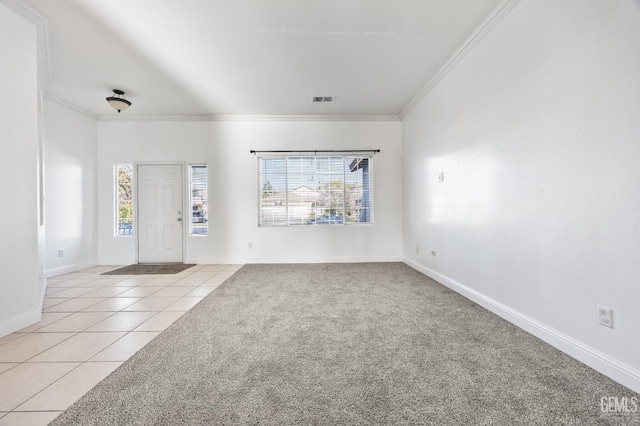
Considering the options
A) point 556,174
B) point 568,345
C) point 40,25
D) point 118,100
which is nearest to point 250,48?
point 40,25

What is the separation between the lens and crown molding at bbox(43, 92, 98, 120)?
401 centimetres

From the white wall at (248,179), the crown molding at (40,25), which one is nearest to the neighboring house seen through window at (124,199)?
the white wall at (248,179)

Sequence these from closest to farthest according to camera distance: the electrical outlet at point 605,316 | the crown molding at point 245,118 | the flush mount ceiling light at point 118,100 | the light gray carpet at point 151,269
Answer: the electrical outlet at point 605,316, the flush mount ceiling light at point 118,100, the light gray carpet at point 151,269, the crown molding at point 245,118

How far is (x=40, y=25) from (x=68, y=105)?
8.00 ft

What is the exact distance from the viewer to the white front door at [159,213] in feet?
16.3

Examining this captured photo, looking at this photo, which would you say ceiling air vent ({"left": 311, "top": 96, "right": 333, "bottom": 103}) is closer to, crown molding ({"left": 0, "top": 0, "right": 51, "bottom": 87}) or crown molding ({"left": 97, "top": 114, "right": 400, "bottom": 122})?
crown molding ({"left": 97, "top": 114, "right": 400, "bottom": 122})

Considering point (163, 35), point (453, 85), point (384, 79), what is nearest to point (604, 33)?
point (453, 85)

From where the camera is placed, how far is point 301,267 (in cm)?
454

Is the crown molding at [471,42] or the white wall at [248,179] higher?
the crown molding at [471,42]

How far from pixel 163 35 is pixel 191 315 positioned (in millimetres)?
2895

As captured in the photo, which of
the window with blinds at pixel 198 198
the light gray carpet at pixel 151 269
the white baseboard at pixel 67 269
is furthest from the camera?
the window with blinds at pixel 198 198

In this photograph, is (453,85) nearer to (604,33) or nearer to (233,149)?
(604,33)

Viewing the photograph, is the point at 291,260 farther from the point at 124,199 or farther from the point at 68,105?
the point at 68,105

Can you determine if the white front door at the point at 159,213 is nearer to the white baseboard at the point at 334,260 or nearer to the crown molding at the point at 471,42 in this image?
the white baseboard at the point at 334,260
